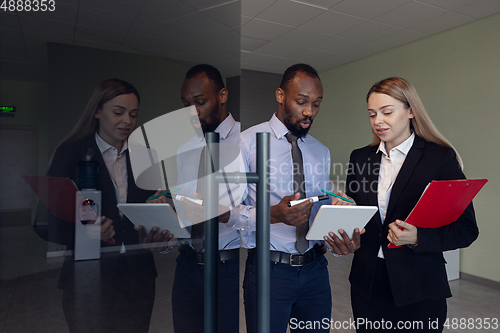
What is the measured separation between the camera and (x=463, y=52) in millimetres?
2818

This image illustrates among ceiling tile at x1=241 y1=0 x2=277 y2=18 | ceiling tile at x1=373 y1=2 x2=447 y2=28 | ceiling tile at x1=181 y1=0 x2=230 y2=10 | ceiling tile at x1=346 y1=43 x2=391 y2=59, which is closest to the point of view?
ceiling tile at x1=181 y1=0 x2=230 y2=10

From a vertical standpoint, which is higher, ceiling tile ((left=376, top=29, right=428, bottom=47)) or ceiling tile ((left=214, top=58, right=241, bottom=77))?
ceiling tile ((left=376, top=29, right=428, bottom=47))

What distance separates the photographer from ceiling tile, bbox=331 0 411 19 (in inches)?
98.9

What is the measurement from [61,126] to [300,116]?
783 millimetres

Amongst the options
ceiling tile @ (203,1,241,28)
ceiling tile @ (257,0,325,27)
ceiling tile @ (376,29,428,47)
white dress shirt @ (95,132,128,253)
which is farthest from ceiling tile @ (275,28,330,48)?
white dress shirt @ (95,132,128,253)

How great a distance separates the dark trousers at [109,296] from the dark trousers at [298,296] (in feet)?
2.46

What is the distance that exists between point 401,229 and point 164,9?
3.44ft

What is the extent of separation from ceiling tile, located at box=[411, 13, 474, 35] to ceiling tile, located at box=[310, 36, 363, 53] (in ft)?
1.91

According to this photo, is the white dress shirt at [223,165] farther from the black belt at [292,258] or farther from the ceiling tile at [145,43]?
the black belt at [292,258]

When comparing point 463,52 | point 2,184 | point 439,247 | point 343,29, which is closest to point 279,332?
point 439,247

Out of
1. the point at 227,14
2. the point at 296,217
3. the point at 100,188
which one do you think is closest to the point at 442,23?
the point at 296,217

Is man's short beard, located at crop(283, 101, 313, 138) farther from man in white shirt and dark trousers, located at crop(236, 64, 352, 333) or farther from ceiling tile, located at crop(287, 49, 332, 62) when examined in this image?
ceiling tile, located at crop(287, 49, 332, 62)

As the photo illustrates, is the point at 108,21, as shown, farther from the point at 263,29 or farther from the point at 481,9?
the point at 481,9

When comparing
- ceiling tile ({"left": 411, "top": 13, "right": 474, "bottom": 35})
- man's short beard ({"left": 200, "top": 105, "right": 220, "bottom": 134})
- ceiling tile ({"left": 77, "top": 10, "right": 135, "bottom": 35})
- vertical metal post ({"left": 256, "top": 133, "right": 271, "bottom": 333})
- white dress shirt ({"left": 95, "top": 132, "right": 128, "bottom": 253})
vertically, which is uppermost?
ceiling tile ({"left": 411, "top": 13, "right": 474, "bottom": 35})
